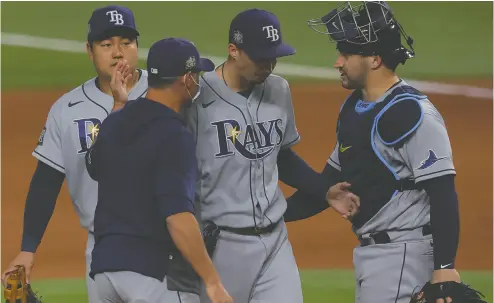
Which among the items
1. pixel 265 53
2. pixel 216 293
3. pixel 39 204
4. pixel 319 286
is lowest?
pixel 319 286

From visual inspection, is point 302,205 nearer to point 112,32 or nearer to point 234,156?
point 234,156

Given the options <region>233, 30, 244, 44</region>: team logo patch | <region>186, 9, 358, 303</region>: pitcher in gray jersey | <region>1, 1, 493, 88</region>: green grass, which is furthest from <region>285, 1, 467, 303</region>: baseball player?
<region>1, 1, 493, 88</region>: green grass

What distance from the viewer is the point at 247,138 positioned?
19.1 ft

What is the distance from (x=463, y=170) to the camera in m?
11.9

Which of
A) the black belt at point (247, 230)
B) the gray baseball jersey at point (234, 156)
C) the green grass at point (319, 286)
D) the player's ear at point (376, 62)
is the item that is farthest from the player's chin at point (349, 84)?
the green grass at point (319, 286)

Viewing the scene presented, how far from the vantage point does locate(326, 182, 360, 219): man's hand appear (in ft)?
19.1

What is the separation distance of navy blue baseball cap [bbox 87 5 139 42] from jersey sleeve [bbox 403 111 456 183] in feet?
5.41

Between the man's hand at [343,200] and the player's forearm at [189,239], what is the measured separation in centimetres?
110

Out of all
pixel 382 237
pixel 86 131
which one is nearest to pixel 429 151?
pixel 382 237

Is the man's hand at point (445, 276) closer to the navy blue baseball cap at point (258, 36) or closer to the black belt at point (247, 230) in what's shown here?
the black belt at point (247, 230)

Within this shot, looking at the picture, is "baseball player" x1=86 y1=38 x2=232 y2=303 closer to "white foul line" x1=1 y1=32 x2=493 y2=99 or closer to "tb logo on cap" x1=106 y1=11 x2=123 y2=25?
"tb logo on cap" x1=106 y1=11 x2=123 y2=25

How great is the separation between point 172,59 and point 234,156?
0.73 metres

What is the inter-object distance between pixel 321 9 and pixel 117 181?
12.7m

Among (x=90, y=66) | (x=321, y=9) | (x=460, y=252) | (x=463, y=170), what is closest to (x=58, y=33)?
(x=90, y=66)
